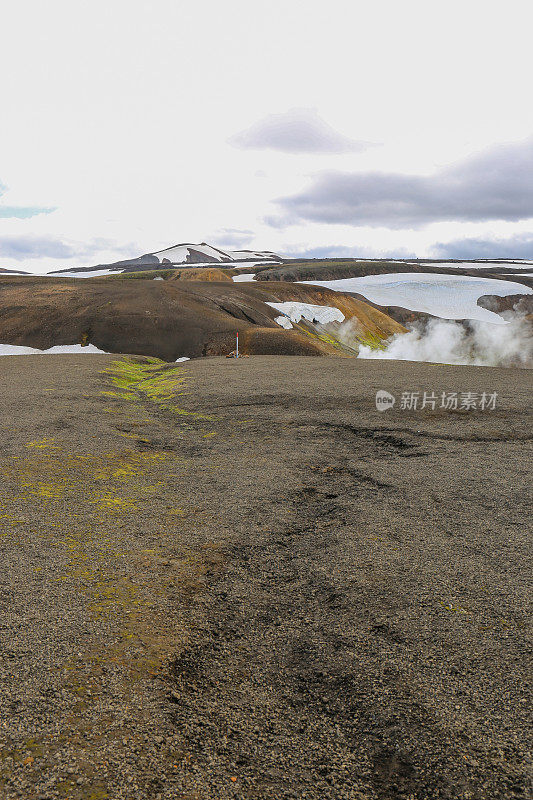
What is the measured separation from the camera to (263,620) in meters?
5.42

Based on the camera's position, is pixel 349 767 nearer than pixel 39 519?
Yes

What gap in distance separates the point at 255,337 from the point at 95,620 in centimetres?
3123

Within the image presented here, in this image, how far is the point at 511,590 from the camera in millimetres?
5930

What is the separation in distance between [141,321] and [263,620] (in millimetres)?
35011

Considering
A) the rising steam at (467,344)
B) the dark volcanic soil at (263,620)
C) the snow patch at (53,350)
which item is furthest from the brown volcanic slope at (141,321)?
the dark volcanic soil at (263,620)

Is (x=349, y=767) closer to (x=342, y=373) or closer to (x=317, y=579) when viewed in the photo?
(x=317, y=579)

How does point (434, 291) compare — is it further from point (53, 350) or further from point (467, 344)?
point (53, 350)

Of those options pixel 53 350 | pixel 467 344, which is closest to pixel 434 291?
pixel 467 344

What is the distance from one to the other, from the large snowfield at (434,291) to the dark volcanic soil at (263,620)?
85.2 meters

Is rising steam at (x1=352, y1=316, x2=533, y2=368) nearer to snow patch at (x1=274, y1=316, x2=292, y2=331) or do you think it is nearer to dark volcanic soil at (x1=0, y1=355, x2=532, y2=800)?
snow patch at (x1=274, y1=316, x2=292, y2=331)

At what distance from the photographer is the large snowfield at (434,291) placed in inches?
3605

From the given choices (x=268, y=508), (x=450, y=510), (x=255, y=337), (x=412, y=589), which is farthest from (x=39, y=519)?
(x=255, y=337)

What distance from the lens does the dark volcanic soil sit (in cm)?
366

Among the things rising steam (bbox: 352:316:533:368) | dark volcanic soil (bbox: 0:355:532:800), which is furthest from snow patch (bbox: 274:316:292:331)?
dark volcanic soil (bbox: 0:355:532:800)
